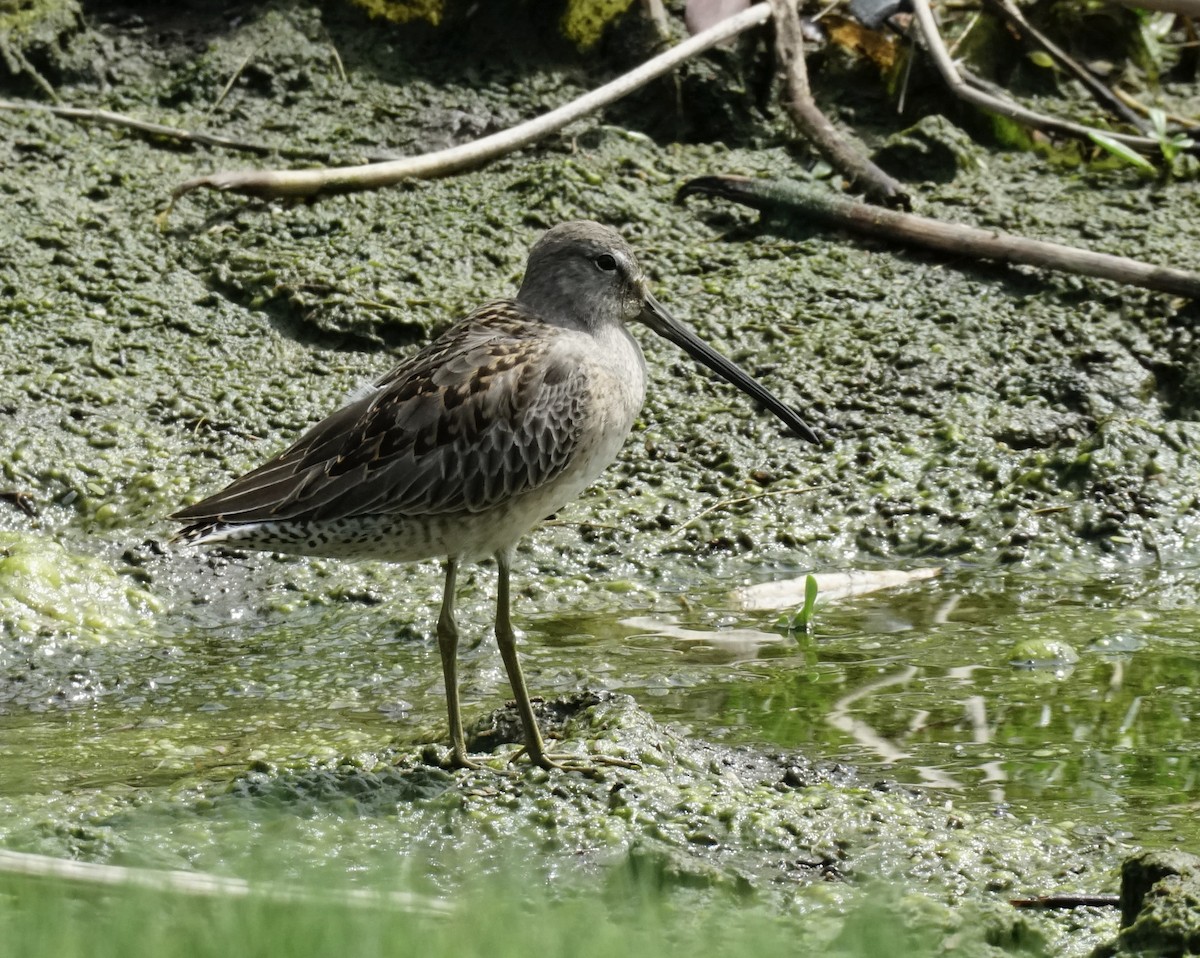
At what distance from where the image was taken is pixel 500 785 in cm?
373

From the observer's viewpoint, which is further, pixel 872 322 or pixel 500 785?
pixel 872 322

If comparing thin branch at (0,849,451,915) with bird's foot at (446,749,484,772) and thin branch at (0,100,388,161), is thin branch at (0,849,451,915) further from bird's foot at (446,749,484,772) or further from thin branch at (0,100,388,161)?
thin branch at (0,100,388,161)

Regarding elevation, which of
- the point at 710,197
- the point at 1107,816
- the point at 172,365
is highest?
the point at 710,197

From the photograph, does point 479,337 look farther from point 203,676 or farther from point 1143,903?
point 1143,903

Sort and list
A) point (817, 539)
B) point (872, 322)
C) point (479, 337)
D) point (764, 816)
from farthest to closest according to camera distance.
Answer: point (872, 322) → point (817, 539) → point (479, 337) → point (764, 816)

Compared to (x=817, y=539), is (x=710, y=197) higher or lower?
higher

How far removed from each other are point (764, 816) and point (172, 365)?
10.4 feet

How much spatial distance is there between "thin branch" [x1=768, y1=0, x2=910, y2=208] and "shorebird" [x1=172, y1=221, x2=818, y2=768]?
2.93m

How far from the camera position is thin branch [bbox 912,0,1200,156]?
7184 millimetres

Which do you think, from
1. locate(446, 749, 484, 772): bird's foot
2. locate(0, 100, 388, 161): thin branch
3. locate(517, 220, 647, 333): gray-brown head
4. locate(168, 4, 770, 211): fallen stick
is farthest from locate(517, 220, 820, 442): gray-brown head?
locate(0, 100, 388, 161): thin branch

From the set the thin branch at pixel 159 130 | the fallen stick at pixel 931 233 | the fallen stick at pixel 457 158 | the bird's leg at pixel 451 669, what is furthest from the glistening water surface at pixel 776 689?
the thin branch at pixel 159 130

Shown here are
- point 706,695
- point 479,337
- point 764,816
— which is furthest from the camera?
point 706,695

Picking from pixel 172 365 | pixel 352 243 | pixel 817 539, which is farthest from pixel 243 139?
pixel 817 539

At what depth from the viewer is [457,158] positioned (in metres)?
6.78
